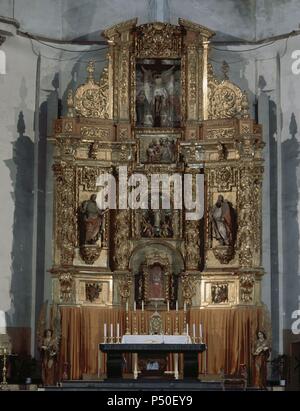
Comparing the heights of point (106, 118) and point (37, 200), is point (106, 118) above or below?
above

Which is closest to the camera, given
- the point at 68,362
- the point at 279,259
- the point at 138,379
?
the point at 138,379

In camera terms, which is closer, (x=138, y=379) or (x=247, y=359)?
(x=138, y=379)

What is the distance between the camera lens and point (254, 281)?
29703 millimetres

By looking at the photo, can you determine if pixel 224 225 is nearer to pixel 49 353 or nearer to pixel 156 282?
pixel 156 282

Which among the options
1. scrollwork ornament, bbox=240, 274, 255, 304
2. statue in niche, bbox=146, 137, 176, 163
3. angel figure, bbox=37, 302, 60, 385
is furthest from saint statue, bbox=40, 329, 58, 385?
statue in niche, bbox=146, 137, 176, 163

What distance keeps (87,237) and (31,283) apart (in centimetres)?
217

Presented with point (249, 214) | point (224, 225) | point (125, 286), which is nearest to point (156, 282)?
point (125, 286)

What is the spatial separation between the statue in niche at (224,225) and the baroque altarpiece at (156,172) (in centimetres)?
3

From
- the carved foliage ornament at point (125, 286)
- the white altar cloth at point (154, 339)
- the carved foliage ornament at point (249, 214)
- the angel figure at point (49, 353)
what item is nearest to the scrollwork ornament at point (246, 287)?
the carved foliage ornament at point (249, 214)

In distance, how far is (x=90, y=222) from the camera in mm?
30156

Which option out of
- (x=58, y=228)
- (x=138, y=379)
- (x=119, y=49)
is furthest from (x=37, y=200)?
(x=138, y=379)

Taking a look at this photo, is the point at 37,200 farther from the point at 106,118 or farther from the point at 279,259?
the point at 279,259

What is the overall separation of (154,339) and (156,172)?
545cm

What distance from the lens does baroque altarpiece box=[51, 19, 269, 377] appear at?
30.0 m
